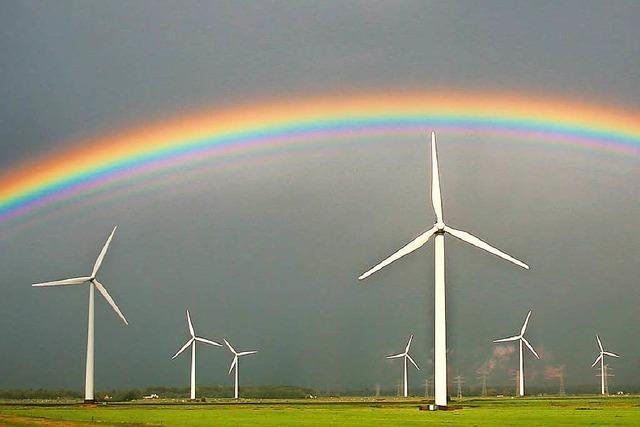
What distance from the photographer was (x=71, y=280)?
432ft

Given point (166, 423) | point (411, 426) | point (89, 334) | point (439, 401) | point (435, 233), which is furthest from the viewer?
point (89, 334)

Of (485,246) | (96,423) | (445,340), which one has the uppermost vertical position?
(485,246)

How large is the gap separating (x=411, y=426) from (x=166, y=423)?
61.6 ft

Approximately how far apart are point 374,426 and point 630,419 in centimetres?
2081

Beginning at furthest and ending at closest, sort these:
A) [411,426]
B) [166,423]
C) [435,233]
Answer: [435,233] < [166,423] < [411,426]

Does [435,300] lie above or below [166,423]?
above

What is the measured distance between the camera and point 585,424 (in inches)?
2411

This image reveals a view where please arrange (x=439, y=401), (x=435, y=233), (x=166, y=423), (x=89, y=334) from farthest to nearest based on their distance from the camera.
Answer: (x=89, y=334) → (x=435, y=233) → (x=439, y=401) → (x=166, y=423)

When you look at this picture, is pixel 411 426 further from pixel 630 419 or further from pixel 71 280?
pixel 71 280

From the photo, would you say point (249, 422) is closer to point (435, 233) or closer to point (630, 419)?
point (630, 419)

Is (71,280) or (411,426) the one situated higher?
(71,280)

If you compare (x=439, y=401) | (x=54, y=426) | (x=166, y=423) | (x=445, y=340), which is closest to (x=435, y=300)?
(x=445, y=340)

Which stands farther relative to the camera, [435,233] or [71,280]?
[71,280]

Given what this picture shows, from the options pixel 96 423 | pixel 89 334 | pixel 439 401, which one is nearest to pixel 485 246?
pixel 439 401
